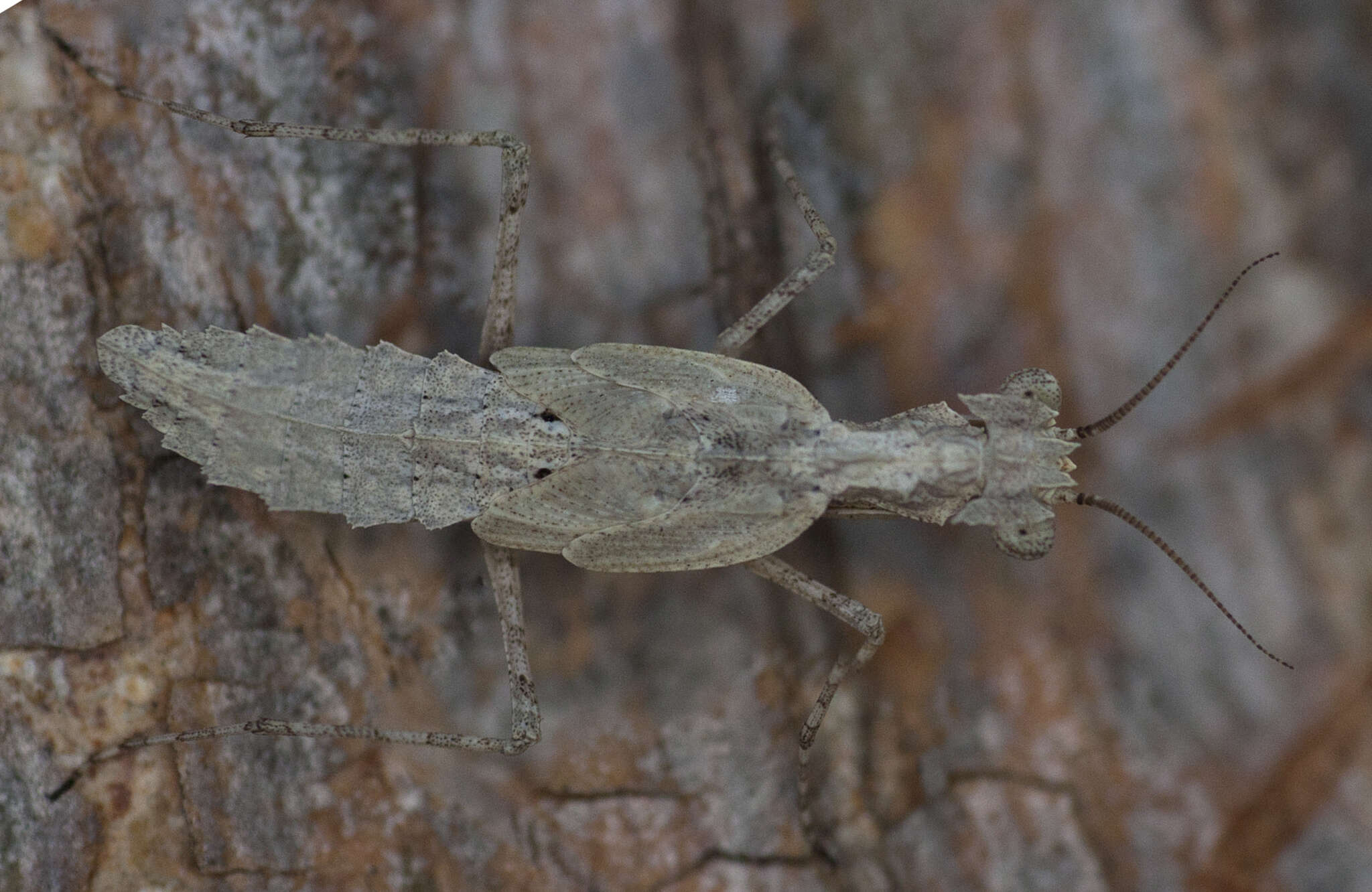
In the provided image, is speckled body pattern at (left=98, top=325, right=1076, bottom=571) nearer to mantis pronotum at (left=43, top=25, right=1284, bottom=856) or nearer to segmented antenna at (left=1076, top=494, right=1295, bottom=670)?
mantis pronotum at (left=43, top=25, right=1284, bottom=856)

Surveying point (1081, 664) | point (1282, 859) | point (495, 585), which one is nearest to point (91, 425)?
point (495, 585)

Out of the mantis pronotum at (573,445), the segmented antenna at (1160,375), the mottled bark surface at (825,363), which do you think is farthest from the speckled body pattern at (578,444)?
the mottled bark surface at (825,363)

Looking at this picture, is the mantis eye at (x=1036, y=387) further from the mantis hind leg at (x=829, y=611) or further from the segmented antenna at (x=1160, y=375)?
the mantis hind leg at (x=829, y=611)


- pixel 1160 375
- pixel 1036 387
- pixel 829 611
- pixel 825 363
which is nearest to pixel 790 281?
pixel 825 363

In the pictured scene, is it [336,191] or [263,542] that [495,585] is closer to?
[263,542]

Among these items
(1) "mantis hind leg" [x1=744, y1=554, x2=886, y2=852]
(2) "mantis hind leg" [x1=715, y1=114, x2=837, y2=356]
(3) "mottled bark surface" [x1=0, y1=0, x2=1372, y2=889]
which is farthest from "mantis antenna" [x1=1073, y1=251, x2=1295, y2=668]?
(2) "mantis hind leg" [x1=715, y1=114, x2=837, y2=356]

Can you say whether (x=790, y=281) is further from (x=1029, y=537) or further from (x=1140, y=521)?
(x=1140, y=521)
